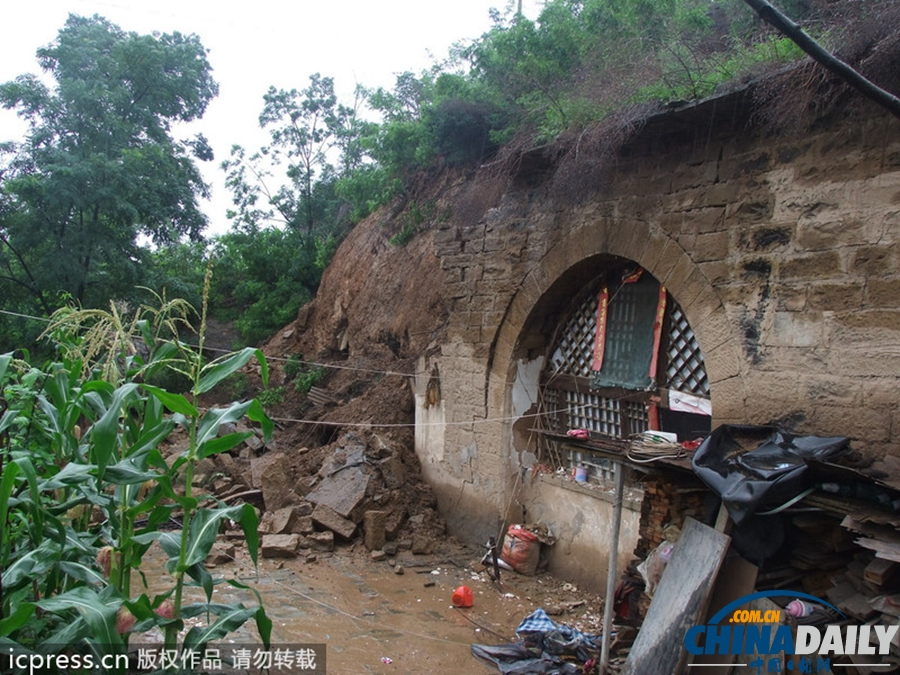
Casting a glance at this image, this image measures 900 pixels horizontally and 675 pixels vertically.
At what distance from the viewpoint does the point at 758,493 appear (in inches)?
137

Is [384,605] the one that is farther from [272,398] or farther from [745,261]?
[272,398]

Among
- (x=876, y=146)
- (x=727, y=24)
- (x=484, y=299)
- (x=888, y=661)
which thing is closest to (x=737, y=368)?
(x=876, y=146)

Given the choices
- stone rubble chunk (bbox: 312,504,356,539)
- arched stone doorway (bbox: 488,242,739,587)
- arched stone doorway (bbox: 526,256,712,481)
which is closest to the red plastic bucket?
arched stone doorway (bbox: 488,242,739,587)

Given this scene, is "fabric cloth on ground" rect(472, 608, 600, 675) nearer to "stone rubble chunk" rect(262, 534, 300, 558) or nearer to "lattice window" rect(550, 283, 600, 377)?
"lattice window" rect(550, 283, 600, 377)

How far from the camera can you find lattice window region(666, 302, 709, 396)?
5.34 metres

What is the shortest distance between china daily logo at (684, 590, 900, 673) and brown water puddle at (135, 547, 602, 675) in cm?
181

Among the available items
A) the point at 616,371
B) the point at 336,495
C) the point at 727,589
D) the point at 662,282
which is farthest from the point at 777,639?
the point at 336,495

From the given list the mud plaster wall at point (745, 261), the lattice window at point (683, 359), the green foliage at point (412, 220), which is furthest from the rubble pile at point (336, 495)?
the lattice window at point (683, 359)

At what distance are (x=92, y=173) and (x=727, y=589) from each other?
455 inches

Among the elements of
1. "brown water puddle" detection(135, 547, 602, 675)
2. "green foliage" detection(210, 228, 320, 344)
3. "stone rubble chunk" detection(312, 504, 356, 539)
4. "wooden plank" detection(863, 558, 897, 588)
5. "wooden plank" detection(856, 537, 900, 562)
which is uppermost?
"green foliage" detection(210, 228, 320, 344)

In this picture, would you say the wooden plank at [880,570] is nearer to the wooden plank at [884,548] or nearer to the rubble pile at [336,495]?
the wooden plank at [884,548]

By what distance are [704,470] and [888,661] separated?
4.04ft

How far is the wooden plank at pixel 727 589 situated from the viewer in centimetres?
360

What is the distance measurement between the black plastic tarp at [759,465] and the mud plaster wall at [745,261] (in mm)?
436
